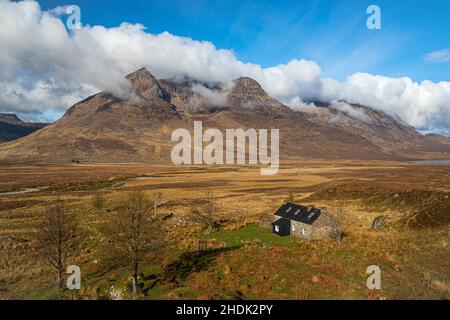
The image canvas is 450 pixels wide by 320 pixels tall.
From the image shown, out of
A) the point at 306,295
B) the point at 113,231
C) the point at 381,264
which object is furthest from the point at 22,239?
the point at 381,264

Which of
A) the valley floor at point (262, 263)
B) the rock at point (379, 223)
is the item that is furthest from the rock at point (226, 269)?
the rock at point (379, 223)

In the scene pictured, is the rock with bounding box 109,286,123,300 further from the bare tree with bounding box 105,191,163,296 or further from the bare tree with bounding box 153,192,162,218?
the bare tree with bounding box 153,192,162,218

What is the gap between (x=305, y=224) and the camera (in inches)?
1655

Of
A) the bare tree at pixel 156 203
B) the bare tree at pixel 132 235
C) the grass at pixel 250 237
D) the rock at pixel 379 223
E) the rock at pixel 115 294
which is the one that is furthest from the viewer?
the bare tree at pixel 156 203

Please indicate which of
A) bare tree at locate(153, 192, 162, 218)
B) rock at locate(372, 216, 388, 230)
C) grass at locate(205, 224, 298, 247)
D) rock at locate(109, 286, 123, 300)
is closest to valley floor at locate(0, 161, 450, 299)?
grass at locate(205, 224, 298, 247)

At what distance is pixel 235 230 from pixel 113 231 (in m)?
23.2

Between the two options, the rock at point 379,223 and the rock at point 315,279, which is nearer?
the rock at point 315,279

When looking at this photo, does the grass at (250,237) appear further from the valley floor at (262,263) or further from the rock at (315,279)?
the rock at (315,279)

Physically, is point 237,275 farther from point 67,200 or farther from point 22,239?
point 67,200

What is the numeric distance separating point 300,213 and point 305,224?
9.66 feet

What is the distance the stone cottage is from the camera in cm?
4141

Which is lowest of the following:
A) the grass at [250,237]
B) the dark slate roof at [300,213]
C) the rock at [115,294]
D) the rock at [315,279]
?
the rock at [115,294]

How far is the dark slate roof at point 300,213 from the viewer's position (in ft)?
138

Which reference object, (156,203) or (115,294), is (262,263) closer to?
(115,294)
